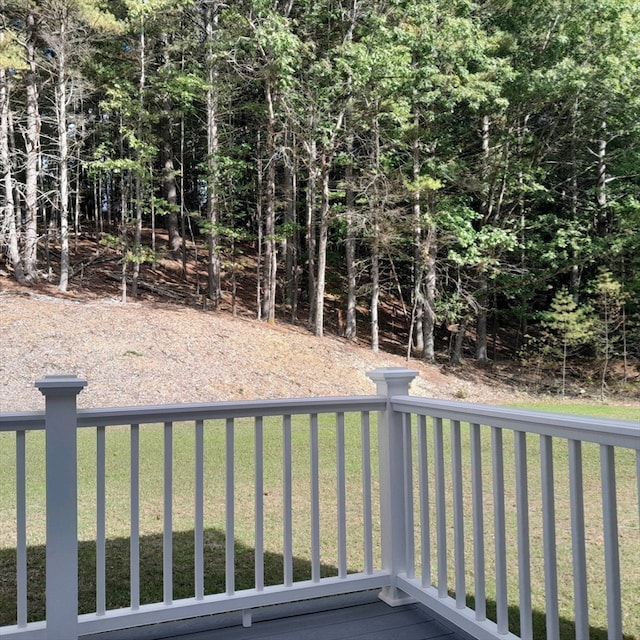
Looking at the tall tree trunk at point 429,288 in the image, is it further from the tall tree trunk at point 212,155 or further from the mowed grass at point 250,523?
the mowed grass at point 250,523

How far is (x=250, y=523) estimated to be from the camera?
421cm

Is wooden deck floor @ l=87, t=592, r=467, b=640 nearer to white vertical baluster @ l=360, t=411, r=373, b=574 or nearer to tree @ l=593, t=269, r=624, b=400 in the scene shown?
Result: white vertical baluster @ l=360, t=411, r=373, b=574

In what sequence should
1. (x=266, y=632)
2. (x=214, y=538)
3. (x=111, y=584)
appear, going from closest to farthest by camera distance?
(x=266, y=632), (x=111, y=584), (x=214, y=538)

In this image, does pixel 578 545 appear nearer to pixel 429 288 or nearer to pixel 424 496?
pixel 424 496

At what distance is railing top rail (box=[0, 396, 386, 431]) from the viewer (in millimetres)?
1910

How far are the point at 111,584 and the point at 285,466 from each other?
1400 millimetres

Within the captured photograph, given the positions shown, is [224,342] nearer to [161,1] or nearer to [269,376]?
[269,376]

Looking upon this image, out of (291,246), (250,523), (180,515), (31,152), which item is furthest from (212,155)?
(250,523)

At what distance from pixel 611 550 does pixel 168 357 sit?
401 inches

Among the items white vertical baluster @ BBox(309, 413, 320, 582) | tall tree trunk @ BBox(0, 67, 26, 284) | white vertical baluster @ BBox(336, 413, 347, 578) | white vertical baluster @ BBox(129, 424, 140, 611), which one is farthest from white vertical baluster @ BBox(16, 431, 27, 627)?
tall tree trunk @ BBox(0, 67, 26, 284)

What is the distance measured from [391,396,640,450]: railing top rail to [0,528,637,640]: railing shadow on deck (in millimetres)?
991

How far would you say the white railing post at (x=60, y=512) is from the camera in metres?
1.90

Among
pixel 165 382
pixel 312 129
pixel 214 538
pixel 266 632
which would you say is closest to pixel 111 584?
pixel 214 538

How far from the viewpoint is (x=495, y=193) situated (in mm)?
14852
